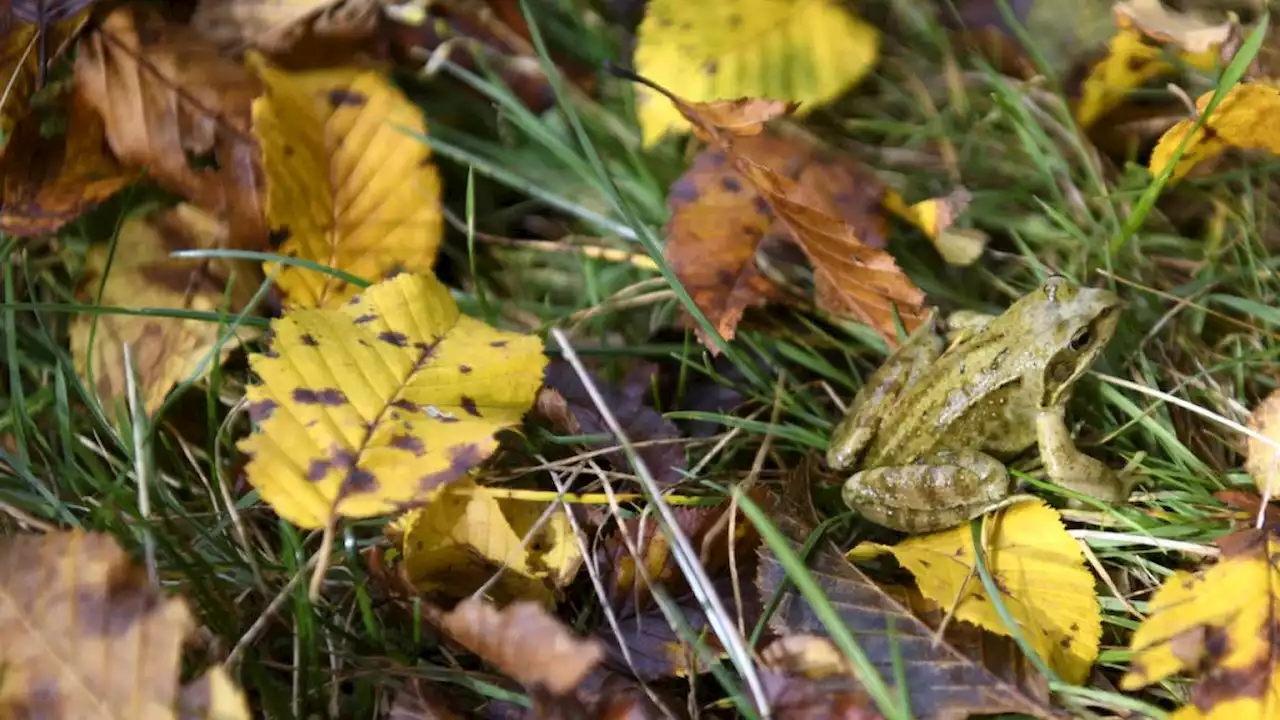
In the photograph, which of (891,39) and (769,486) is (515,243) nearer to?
(769,486)

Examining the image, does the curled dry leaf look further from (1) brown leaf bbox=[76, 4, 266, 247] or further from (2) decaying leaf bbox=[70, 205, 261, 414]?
(1) brown leaf bbox=[76, 4, 266, 247]

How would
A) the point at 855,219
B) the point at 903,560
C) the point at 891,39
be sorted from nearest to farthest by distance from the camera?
the point at 903,560
the point at 855,219
the point at 891,39

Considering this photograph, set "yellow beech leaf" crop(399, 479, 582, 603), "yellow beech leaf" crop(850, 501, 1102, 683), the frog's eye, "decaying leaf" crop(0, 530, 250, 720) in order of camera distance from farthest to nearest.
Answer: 1. the frog's eye
2. "yellow beech leaf" crop(399, 479, 582, 603)
3. "yellow beech leaf" crop(850, 501, 1102, 683)
4. "decaying leaf" crop(0, 530, 250, 720)

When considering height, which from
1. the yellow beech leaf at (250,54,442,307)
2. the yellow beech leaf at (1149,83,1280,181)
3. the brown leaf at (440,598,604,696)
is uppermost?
the yellow beech leaf at (250,54,442,307)

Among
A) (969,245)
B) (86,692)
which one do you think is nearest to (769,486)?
(969,245)

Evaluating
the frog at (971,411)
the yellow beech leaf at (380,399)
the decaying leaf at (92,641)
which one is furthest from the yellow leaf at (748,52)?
the decaying leaf at (92,641)

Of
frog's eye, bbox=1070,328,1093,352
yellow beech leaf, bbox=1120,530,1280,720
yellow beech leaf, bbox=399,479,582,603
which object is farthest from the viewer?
frog's eye, bbox=1070,328,1093,352

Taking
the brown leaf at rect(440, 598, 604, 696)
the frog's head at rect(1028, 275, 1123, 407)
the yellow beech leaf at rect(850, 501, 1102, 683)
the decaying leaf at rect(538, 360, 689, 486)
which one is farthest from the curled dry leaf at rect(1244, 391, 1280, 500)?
the brown leaf at rect(440, 598, 604, 696)

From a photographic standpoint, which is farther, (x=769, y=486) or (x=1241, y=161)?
(x=1241, y=161)
